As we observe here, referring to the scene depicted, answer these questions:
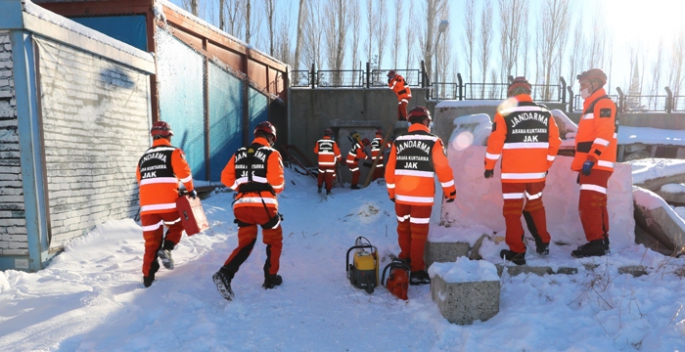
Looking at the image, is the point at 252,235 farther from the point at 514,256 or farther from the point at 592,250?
the point at 592,250

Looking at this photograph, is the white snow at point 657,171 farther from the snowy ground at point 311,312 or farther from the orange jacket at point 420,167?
the orange jacket at point 420,167

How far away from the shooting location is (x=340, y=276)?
192 inches

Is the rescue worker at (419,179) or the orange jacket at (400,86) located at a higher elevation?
the orange jacket at (400,86)

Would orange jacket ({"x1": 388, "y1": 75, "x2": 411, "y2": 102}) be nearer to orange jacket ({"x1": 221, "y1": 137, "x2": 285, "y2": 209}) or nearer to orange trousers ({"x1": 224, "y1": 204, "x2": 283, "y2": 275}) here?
orange jacket ({"x1": 221, "y1": 137, "x2": 285, "y2": 209})

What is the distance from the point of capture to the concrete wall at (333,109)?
15531mm

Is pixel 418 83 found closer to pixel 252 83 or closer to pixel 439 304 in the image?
pixel 252 83

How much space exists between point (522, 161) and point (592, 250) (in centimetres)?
121

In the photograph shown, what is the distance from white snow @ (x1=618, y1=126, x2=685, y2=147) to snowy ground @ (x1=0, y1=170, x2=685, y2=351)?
1514 cm

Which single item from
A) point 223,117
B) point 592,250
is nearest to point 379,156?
point 223,117

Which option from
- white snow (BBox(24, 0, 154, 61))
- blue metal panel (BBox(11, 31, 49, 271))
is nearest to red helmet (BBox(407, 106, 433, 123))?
blue metal panel (BBox(11, 31, 49, 271))

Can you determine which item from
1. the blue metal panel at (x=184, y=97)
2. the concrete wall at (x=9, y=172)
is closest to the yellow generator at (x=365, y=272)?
the concrete wall at (x=9, y=172)

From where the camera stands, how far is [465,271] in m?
3.50

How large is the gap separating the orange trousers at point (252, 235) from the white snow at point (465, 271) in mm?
1728

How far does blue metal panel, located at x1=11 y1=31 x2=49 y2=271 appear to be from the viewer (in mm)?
4586
